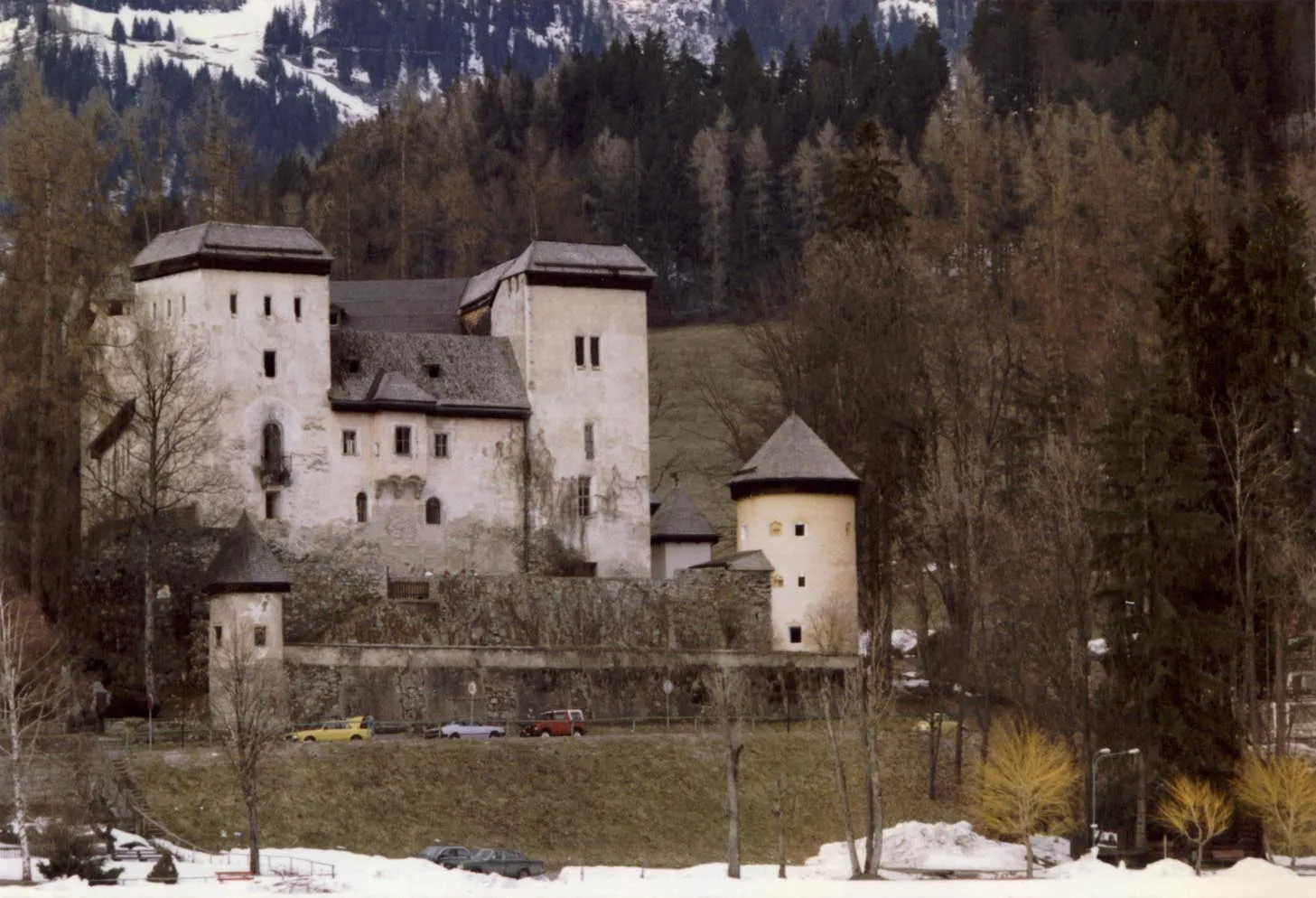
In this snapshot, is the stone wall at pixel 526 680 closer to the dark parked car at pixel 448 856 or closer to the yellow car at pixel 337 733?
the yellow car at pixel 337 733

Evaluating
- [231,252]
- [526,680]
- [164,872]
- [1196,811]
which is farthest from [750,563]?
[164,872]

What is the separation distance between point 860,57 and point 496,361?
70434 mm

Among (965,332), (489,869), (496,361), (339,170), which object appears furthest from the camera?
(339,170)

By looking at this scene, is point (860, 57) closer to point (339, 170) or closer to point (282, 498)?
point (339, 170)

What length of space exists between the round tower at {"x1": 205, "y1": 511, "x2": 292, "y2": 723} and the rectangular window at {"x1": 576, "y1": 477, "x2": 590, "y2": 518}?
1191 cm

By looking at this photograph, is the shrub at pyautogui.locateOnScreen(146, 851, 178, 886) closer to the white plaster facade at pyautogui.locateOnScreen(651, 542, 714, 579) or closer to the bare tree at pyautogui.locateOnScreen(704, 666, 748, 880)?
the bare tree at pyautogui.locateOnScreen(704, 666, 748, 880)

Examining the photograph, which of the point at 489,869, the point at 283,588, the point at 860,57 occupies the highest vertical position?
the point at 860,57

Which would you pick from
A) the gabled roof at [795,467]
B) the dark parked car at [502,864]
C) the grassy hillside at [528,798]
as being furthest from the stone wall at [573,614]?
the dark parked car at [502,864]

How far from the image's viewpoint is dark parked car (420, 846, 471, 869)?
2128 inches

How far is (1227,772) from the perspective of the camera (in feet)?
193

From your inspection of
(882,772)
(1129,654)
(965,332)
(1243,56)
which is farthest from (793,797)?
(1243,56)

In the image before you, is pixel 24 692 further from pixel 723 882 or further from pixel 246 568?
pixel 723 882

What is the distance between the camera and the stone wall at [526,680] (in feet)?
219

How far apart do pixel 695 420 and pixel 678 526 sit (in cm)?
3250
